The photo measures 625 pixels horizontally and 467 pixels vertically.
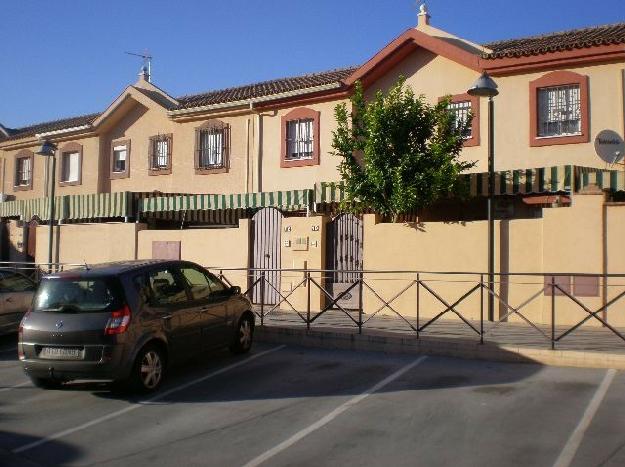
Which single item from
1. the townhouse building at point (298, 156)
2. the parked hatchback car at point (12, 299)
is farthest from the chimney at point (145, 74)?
the parked hatchback car at point (12, 299)

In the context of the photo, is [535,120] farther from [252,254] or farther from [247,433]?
[247,433]

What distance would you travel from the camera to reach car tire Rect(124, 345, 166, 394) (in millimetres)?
8109

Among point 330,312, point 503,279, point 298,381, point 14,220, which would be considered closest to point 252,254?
point 330,312

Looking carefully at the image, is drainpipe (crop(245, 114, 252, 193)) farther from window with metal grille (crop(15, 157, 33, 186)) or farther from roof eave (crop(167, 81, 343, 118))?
window with metal grille (crop(15, 157, 33, 186))

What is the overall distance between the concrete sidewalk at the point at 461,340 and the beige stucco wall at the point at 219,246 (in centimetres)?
365

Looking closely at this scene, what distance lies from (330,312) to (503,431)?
284 inches

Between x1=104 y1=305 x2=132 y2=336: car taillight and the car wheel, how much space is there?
0.44m

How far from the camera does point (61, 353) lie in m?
8.03

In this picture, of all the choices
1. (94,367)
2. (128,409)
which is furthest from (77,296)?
(128,409)

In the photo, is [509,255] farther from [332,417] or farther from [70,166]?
[70,166]

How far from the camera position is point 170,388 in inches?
340

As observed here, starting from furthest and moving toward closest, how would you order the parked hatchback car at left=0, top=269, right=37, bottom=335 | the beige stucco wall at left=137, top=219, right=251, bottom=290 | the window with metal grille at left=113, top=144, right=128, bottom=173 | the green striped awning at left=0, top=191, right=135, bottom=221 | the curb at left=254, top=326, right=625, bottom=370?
the window with metal grille at left=113, top=144, right=128, bottom=173
the green striped awning at left=0, top=191, right=135, bottom=221
the beige stucco wall at left=137, top=219, right=251, bottom=290
the parked hatchback car at left=0, top=269, right=37, bottom=335
the curb at left=254, top=326, right=625, bottom=370

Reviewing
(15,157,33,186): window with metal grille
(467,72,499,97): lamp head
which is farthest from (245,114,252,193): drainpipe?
(15,157,33,186): window with metal grille

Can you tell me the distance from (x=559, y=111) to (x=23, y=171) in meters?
20.5
